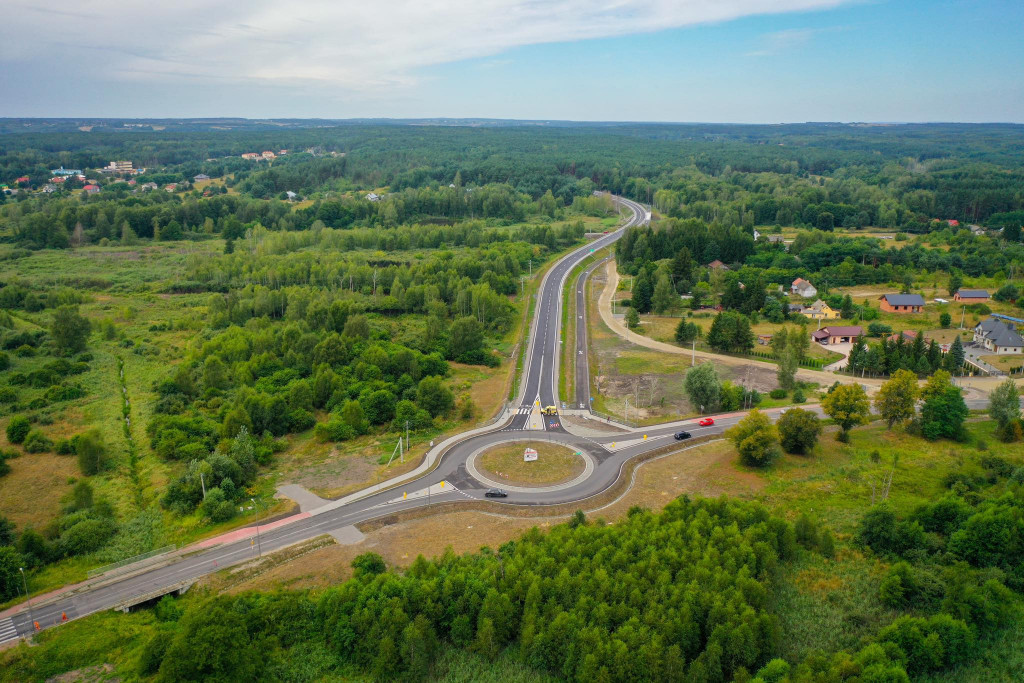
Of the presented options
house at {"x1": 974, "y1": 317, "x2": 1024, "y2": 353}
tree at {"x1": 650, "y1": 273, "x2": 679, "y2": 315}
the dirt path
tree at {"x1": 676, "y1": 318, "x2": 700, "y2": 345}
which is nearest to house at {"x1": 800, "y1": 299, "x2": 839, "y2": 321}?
house at {"x1": 974, "y1": 317, "x2": 1024, "y2": 353}

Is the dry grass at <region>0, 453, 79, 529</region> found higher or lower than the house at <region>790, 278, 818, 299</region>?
lower

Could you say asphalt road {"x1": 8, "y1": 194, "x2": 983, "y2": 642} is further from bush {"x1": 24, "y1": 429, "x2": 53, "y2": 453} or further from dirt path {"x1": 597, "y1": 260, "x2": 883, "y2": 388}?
bush {"x1": 24, "y1": 429, "x2": 53, "y2": 453}

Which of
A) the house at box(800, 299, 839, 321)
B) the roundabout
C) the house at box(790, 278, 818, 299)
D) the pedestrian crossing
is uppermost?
the house at box(790, 278, 818, 299)

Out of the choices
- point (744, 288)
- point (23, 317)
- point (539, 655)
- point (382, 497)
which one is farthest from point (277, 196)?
point (539, 655)

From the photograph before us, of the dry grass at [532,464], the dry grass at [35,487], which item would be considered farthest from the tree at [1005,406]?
the dry grass at [35,487]

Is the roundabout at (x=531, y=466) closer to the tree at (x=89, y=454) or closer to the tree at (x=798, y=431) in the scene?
the tree at (x=798, y=431)

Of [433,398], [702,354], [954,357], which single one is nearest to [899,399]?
[954,357]
